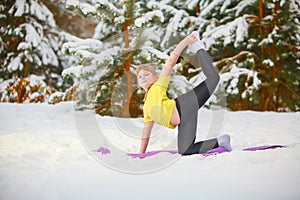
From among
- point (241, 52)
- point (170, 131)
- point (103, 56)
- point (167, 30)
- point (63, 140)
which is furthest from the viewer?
point (241, 52)

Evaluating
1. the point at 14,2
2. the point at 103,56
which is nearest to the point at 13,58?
the point at 14,2

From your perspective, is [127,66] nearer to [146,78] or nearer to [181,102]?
[146,78]

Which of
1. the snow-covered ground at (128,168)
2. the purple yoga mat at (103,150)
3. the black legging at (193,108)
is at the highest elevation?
the black legging at (193,108)

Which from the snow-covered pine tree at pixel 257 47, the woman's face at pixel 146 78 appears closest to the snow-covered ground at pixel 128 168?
the woman's face at pixel 146 78

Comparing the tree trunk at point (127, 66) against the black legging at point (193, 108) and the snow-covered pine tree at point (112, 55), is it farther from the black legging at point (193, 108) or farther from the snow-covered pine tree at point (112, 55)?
the black legging at point (193, 108)

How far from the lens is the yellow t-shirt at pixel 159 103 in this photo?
1.77m

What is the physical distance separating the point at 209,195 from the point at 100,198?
370 millimetres

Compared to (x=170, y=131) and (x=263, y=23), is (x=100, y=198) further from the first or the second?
(x=263, y=23)

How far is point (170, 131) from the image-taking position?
2.37 metres

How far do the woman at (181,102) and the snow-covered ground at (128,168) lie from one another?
18 cm

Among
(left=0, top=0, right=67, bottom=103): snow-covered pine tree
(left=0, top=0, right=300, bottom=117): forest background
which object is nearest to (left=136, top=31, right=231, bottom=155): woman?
(left=0, top=0, right=300, bottom=117): forest background

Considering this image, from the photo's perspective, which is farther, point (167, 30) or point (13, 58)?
point (13, 58)

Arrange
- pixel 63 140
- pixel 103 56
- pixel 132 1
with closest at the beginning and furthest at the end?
A: 1. pixel 63 140
2. pixel 103 56
3. pixel 132 1

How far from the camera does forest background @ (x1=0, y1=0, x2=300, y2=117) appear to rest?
9.17 ft
